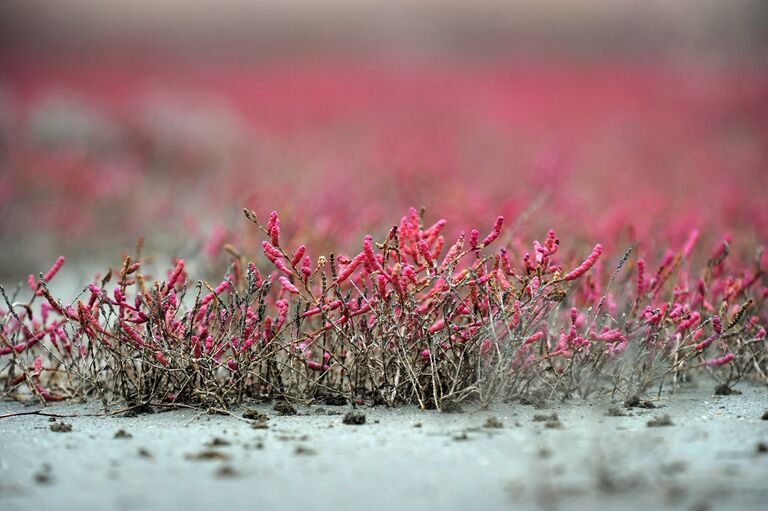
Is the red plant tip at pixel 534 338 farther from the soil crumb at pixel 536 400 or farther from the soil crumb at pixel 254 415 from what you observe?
the soil crumb at pixel 254 415

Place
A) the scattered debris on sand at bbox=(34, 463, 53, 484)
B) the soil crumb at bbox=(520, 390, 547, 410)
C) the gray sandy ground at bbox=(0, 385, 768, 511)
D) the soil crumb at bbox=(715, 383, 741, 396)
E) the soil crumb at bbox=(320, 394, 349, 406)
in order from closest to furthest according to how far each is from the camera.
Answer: the gray sandy ground at bbox=(0, 385, 768, 511) → the scattered debris on sand at bbox=(34, 463, 53, 484) → the soil crumb at bbox=(520, 390, 547, 410) → the soil crumb at bbox=(320, 394, 349, 406) → the soil crumb at bbox=(715, 383, 741, 396)

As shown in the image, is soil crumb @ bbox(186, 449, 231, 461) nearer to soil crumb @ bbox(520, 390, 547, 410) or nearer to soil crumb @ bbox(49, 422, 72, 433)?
soil crumb @ bbox(49, 422, 72, 433)

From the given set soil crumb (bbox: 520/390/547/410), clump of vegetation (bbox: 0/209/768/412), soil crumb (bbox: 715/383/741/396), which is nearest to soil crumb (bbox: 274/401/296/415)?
clump of vegetation (bbox: 0/209/768/412)

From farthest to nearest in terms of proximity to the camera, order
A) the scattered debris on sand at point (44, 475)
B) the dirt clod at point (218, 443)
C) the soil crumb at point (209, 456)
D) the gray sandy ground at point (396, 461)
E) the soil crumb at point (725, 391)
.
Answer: the soil crumb at point (725, 391) → the dirt clod at point (218, 443) → the soil crumb at point (209, 456) → the scattered debris on sand at point (44, 475) → the gray sandy ground at point (396, 461)

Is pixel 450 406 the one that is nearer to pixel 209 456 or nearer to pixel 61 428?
pixel 209 456

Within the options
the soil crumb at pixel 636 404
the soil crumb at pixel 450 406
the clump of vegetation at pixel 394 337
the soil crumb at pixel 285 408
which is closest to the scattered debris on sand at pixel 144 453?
the clump of vegetation at pixel 394 337

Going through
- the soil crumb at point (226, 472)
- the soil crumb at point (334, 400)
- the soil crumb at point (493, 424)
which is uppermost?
the soil crumb at point (334, 400)

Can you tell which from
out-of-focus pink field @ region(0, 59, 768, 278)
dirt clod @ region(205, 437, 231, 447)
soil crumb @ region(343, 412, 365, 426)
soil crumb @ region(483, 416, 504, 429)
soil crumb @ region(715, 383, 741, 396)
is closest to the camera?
dirt clod @ region(205, 437, 231, 447)

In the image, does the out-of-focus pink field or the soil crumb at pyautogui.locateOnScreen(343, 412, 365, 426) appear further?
the out-of-focus pink field
